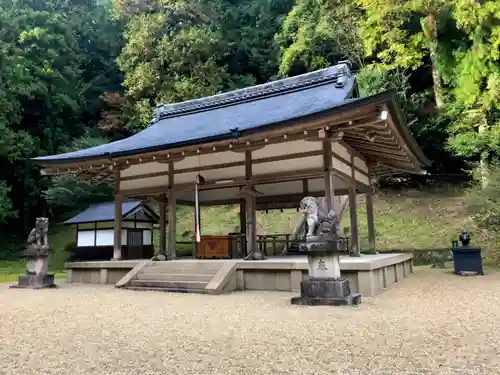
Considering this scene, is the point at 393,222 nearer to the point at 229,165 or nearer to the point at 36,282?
the point at 229,165

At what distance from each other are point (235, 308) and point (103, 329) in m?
2.01

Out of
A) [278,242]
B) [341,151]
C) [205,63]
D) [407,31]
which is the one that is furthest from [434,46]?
[278,242]

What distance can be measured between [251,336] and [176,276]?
191 inches

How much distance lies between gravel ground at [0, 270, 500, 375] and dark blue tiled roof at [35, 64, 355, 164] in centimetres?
395

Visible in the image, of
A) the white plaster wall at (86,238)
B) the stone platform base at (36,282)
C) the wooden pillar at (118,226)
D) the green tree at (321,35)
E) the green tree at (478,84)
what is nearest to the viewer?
the stone platform base at (36,282)

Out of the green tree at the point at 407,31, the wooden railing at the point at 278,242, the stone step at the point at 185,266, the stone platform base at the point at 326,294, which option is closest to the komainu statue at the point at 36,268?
the stone step at the point at 185,266

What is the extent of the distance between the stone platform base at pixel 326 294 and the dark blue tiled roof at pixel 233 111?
339cm

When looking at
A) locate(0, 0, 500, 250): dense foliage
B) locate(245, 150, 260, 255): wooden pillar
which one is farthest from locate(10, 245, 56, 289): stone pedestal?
locate(0, 0, 500, 250): dense foliage

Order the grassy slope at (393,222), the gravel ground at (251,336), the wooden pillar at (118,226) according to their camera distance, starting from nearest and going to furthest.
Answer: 1. the gravel ground at (251,336)
2. the wooden pillar at (118,226)
3. the grassy slope at (393,222)

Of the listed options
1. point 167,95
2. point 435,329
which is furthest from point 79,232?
point 435,329

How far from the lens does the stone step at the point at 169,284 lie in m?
8.08

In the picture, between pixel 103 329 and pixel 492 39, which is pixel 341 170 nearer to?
pixel 103 329

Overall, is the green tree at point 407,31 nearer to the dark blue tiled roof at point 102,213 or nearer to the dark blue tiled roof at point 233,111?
the dark blue tiled roof at point 233,111

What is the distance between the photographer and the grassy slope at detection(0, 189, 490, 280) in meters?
15.7
